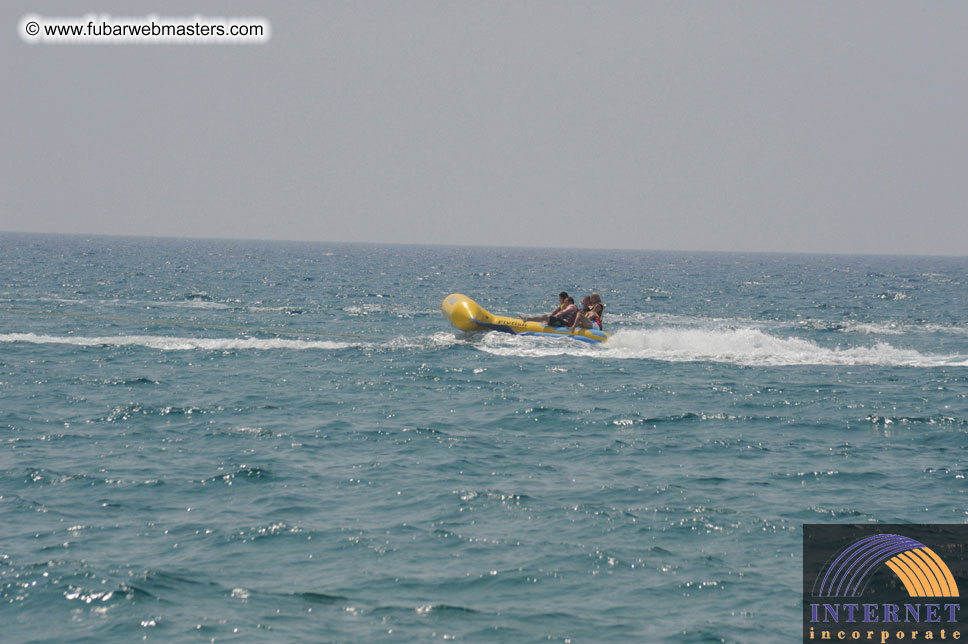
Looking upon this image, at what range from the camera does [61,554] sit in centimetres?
852

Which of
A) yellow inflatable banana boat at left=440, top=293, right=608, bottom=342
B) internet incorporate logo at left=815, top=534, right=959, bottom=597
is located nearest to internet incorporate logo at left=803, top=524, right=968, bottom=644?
internet incorporate logo at left=815, top=534, right=959, bottom=597

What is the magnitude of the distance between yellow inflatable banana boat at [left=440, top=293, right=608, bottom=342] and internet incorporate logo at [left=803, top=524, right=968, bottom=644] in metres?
13.1

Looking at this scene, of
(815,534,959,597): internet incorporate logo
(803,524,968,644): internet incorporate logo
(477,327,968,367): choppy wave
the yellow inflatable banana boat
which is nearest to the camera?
(803,524,968,644): internet incorporate logo

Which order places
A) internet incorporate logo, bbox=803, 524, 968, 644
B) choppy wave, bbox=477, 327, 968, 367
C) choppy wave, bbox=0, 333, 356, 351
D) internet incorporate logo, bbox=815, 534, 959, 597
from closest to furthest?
internet incorporate logo, bbox=803, 524, 968, 644 → internet incorporate logo, bbox=815, 534, 959, 597 → choppy wave, bbox=477, 327, 968, 367 → choppy wave, bbox=0, 333, 356, 351

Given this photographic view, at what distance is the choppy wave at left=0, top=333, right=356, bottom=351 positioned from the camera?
2203 centimetres

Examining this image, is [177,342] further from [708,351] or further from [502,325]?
[708,351]

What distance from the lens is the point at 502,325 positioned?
22.6 meters

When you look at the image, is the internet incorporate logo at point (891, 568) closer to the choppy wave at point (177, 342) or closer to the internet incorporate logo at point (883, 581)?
the internet incorporate logo at point (883, 581)

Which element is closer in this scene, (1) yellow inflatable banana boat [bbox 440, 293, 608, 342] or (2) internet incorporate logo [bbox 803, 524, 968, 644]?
(2) internet incorporate logo [bbox 803, 524, 968, 644]

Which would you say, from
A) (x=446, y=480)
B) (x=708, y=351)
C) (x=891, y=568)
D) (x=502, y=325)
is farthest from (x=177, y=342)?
(x=891, y=568)

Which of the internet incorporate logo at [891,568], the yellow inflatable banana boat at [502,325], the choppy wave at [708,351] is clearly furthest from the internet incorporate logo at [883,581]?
the yellow inflatable banana boat at [502,325]

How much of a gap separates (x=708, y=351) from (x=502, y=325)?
203 inches

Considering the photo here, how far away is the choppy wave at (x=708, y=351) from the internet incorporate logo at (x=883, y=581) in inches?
472

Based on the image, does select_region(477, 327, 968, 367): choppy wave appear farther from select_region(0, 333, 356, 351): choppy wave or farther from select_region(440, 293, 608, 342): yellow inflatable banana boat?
select_region(0, 333, 356, 351): choppy wave
